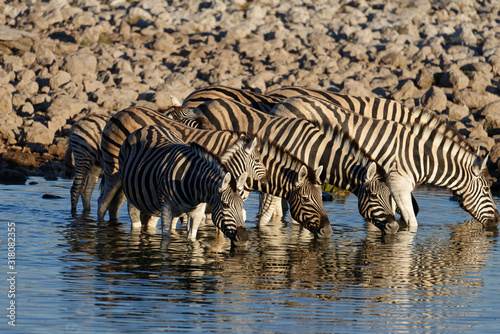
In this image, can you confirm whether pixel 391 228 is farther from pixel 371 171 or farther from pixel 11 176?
pixel 11 176

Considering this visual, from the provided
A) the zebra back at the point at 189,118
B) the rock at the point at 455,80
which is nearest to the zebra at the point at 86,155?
the zebra back at the point at 189,118

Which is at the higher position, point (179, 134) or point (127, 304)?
point (179, 134)

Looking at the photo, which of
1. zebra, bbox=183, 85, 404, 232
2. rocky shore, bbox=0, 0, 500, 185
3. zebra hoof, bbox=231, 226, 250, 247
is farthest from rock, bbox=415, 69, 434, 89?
zebra hoof, bbox=231, 226, 250, 247

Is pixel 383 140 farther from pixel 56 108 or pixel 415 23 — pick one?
pixel 415 23

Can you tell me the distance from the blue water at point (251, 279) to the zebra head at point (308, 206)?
0.75ft

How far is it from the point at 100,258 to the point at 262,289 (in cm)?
226

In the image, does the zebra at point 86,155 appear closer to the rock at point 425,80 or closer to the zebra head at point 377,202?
the zebra head at point 377,202

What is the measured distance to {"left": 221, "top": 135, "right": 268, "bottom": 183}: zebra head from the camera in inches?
396

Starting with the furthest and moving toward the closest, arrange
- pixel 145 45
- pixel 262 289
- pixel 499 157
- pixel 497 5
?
pixel 497 5
pixel 145 45
pixel 499 157
pixel 262 289

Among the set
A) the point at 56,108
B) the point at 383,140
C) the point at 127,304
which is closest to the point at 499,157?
the point at 383,140

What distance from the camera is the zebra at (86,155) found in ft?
42.8

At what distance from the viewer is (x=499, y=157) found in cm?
1825

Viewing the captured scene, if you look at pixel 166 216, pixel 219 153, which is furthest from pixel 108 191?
pixel 166 216

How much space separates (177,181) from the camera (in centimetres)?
982
